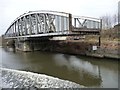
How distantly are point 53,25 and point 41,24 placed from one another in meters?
6.93

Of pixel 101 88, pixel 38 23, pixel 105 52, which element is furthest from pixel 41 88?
pixel 38 23

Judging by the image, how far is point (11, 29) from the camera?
7175 cm

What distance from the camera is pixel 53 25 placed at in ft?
130

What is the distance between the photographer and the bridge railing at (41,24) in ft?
113

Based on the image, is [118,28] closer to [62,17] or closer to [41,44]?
[62,17]

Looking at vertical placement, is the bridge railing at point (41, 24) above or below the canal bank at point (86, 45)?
above

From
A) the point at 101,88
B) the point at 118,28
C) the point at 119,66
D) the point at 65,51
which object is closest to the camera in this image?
the point at 101,88

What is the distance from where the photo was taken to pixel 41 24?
45.8 metres

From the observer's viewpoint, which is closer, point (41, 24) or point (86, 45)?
point (86, 45)

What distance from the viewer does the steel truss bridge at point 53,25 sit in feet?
111

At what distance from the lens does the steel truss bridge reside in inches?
1328

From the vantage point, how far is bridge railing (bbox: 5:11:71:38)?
113ft

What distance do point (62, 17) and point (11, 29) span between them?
41553 millimetres

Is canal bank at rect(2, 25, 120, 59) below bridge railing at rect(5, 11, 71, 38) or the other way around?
below
